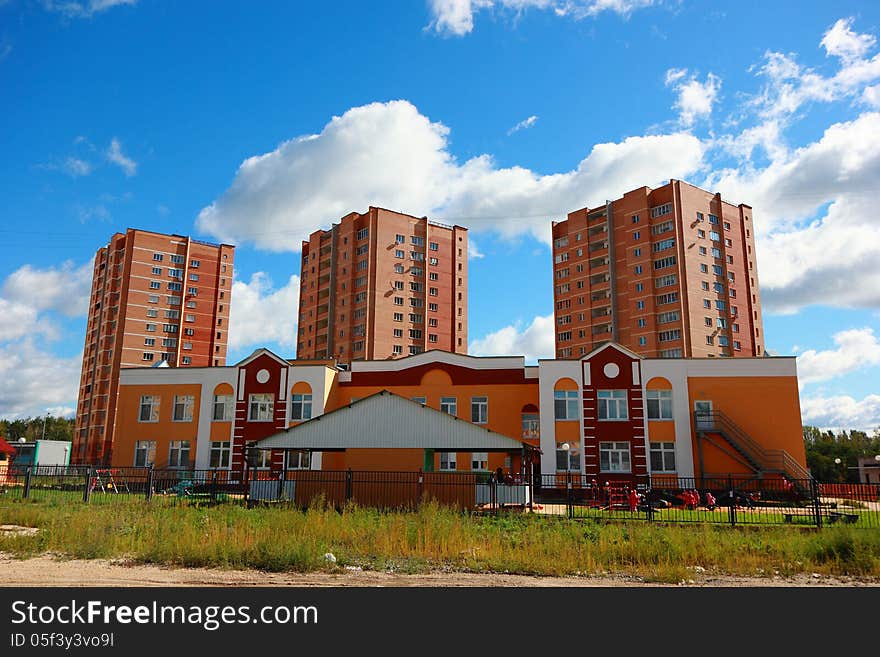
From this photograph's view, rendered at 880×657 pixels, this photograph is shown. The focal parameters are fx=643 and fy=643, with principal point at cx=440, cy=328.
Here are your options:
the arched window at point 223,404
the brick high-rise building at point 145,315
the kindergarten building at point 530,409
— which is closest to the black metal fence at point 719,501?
the kindergarten building at point 530,409

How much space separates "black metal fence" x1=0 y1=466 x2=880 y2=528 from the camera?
21.7 m

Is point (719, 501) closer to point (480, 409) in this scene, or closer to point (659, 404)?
point (659, 404)

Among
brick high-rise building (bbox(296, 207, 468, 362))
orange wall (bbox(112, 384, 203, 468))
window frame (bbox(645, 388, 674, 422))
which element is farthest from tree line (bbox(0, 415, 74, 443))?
window frame (bbox(645, 388, 674, 422))

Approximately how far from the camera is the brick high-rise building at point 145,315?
8975cm

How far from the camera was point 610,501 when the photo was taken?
25438 mm

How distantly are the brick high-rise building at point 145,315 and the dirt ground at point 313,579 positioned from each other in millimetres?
79649

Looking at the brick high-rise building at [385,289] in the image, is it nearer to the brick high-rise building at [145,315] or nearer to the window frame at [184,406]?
the brick high-rise building at [145,315]

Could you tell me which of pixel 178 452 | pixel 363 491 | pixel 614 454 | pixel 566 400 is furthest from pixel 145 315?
pixel 363 491

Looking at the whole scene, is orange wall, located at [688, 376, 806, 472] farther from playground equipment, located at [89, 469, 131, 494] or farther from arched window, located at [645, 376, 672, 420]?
playground equipment, located at [89, 469, 131, 494]

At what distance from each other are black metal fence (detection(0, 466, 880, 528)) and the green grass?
12.5 feet

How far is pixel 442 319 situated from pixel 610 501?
212 feet

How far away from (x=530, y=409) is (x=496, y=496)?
1440cm
